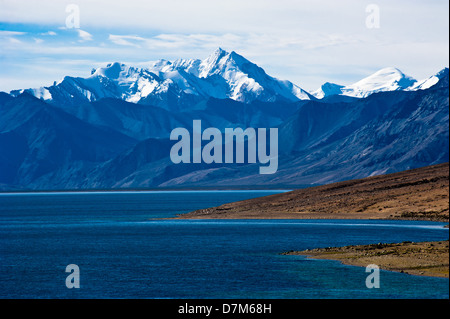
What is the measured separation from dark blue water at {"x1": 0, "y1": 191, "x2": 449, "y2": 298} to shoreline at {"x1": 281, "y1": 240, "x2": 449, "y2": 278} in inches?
99.2

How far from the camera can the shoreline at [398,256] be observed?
84.5 m

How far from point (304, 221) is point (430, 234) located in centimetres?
5253

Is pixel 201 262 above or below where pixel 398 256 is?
above

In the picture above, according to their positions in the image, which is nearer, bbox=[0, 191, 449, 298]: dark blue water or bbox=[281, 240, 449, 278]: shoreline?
bbox=[0, 191, 449, 298]: dark blue water

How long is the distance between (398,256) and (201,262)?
24.3 metres

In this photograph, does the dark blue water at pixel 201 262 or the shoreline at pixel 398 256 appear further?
the shoreline at pixel 398 256

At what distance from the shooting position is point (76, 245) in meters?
128

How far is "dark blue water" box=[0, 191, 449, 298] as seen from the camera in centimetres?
7600

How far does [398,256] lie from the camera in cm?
9356

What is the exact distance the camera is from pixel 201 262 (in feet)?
331

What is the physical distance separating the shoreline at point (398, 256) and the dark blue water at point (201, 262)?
2.52m

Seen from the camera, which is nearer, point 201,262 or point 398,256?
point 398,256

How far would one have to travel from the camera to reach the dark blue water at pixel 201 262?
2992 inches
